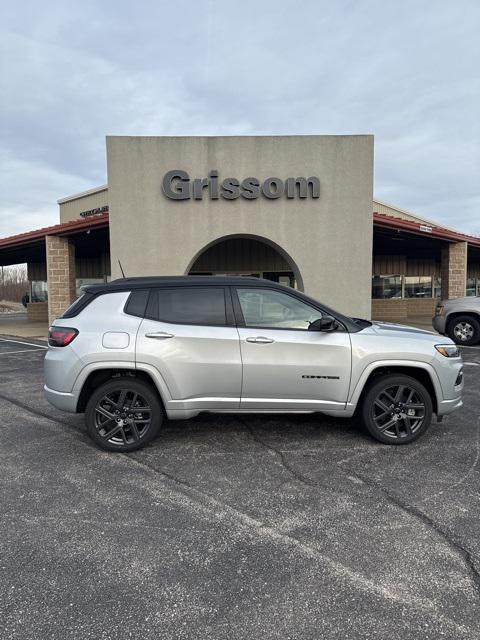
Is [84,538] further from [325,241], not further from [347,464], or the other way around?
[325,241]

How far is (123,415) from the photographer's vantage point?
13.4 ft

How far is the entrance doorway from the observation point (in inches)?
646

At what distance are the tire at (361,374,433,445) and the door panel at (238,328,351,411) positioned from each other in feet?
1.10

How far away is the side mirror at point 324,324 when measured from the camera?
402 centimetres

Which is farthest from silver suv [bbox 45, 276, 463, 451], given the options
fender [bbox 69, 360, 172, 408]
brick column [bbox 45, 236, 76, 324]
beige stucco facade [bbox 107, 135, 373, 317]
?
brick column [bbox 45, 236, 76, 324]

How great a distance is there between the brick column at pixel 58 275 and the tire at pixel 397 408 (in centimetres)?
1243

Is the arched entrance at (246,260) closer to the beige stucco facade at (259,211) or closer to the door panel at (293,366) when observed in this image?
the beige stucco facade at (259,211)

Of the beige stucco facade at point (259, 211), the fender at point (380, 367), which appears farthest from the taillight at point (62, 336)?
the beige stucco facade at point (259, 211)

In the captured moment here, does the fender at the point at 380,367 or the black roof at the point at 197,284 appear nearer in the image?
the fender at the point at 380,367

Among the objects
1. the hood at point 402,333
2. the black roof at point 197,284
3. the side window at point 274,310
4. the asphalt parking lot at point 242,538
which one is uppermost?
the black roof at point 197,284

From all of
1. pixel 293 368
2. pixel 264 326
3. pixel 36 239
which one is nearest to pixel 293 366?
pixel 293 368

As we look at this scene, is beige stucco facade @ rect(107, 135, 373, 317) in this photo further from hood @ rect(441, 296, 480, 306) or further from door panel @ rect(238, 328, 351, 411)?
door panel @ rect(238, 328, 351, 411)

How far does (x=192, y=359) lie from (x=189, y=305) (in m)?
0.58

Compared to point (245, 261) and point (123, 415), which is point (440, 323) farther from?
point (123, 415)
